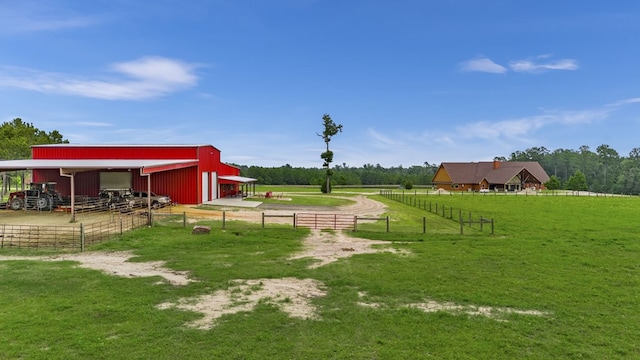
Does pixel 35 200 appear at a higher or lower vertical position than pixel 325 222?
higher

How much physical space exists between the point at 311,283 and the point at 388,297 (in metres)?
2.27

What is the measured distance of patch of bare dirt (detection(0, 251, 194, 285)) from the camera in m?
10.7

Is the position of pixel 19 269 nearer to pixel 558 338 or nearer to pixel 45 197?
pixel 558 338

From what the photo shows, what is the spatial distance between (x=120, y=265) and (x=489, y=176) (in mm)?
77516

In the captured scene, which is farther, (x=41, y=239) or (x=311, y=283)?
(x=41, y=239)

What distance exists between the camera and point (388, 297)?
29.7 ft

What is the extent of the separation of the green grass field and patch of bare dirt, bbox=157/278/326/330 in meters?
0.26

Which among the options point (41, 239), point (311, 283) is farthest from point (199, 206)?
point (311, 283)

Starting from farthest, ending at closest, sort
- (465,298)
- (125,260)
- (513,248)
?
(513,248), (125,260), (465,298)

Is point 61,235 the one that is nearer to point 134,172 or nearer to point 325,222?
point 325,222

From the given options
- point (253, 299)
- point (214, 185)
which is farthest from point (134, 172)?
point (253, 299)

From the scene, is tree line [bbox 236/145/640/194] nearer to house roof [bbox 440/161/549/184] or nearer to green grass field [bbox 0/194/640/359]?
house roof [bbox 440/161/549/184]

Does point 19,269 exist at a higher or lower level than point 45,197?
lower

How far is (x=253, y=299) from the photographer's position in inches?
347
